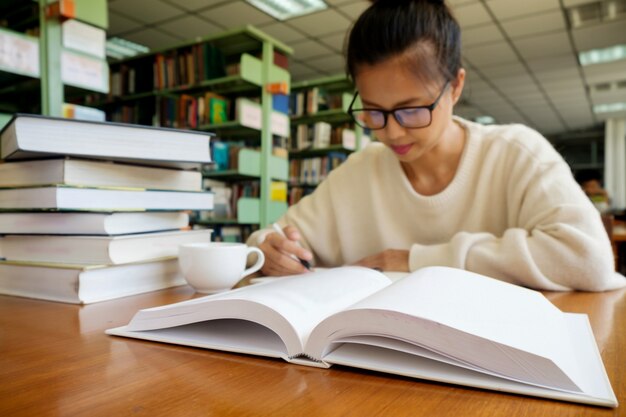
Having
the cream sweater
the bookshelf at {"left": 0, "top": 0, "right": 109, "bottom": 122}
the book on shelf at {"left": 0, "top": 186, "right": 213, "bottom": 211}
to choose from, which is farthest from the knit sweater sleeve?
the bookshelf at {"left": 0, "top": 0, "right": 109, "bottom": 122}

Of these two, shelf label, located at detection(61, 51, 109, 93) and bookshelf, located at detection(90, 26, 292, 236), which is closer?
shelf label, located at detection(61, 51, 109, 93)

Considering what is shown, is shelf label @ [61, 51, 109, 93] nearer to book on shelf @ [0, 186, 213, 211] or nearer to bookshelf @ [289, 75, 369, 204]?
book on shelf @ [0, 186, 213, 211]

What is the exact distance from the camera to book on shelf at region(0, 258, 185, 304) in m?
0.61

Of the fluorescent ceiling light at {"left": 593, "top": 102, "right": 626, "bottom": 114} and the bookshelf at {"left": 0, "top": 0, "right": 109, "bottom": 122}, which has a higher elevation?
the fluorescent ceiling light at {"left": 593, "top": 102, "right": 626, "bottom": 114}

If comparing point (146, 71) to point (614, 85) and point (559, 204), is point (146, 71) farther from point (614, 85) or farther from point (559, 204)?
point (614, 85)

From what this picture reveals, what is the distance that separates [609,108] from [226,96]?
6963 mm

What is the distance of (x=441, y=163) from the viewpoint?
43.9 inches

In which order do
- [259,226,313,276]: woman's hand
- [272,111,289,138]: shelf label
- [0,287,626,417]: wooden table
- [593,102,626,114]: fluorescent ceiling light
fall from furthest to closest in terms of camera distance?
[593,102,626,114]: fluorescent ceiling light, [272,111,289,138]: shelf label, [259,226,313,276]: woman's hand, [0,287,626,417]: wooden table

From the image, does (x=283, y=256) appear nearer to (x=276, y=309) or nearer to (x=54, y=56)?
(x=276, y=309)

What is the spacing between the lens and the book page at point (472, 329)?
0.32 meters

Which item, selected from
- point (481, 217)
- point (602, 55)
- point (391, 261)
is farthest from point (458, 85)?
point (602, 55)

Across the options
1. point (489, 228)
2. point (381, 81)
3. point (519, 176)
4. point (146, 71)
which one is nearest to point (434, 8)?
point (381, 81)

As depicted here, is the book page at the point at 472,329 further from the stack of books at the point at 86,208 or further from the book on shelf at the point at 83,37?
the book on shelf at the point at 83,37

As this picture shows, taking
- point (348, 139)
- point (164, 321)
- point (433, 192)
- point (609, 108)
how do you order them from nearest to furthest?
point (164, 321) < point (433, 192) < point (348, 139) < point (609, 108)
